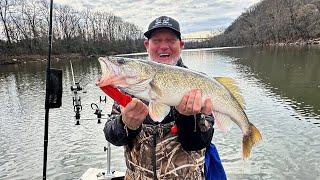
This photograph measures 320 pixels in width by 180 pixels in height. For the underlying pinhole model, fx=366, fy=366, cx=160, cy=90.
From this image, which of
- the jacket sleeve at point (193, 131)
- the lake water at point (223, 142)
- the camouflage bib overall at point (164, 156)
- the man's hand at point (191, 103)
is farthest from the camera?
the lake water at point (223, 142)

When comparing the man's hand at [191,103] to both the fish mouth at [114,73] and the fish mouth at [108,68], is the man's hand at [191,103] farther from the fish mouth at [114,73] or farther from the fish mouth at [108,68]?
the fish mouth at [108,68]

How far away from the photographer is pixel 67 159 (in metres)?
12.9

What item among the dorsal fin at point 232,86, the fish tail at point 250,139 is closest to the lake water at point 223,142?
the fish tail at point 250,139

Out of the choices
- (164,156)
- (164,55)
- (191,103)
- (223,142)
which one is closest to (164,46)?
(164,55)

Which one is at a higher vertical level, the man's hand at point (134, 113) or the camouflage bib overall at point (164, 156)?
the man's hand at point (134, 113)

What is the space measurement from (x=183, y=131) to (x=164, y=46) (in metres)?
0.85

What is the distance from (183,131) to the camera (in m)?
3.06

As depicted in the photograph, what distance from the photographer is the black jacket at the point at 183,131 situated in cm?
303

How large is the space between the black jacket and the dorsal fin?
300 mm

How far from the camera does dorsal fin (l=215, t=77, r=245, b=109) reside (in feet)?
10.2

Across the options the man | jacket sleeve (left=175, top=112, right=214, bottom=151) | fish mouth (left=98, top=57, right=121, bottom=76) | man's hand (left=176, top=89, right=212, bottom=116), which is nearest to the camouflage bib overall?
the man

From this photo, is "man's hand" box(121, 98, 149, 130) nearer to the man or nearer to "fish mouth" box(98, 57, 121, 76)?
the man

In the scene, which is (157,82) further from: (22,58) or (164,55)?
(22,58)

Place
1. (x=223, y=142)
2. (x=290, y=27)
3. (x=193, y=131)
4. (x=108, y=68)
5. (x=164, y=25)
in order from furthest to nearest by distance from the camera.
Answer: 1. (x=290, y=27)
2. (x=223, y=142)
3. (x=164, y=25)
4. (x=193, y=131)
5. (x=108, y=68)
